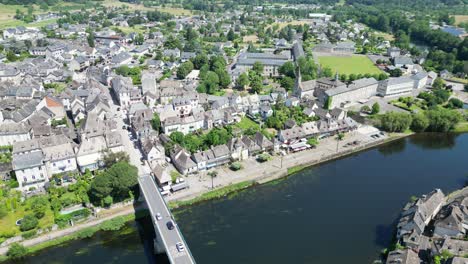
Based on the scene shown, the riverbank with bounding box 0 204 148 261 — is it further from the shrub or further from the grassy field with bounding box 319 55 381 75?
the grassy field with bounding box 319 55 381 75

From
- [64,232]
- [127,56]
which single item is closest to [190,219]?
[64,232]

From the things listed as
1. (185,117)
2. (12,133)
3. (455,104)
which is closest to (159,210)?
(185,117)

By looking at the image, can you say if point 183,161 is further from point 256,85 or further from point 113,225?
point 256,85

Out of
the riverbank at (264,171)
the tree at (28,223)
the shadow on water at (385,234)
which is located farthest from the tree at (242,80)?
the tree at (28,223)

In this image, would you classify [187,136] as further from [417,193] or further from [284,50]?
[284,50]

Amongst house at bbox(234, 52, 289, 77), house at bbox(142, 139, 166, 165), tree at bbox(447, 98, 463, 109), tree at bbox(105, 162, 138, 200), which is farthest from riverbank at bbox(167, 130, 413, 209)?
house at bbox(234, 52, 289, 77)

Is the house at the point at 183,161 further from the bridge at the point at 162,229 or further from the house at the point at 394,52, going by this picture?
the house at the point at 394,52
